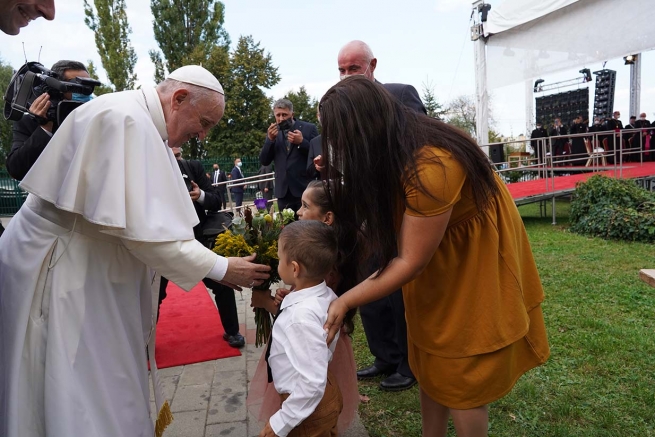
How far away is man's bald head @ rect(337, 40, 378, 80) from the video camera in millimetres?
1841

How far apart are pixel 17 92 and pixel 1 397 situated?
81.6 inches

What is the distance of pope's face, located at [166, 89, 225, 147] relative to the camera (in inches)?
90.8

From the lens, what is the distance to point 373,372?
383 cm

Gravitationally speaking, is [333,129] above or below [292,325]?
above

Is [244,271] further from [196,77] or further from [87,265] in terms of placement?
[196,77]

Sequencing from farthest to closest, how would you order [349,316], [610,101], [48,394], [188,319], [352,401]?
[610,101]
[188,319]
[352,401]
[349,316]
[48,394]

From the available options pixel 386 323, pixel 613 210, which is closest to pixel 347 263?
pixel 386 323

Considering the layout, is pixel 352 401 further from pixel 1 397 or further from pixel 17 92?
pixel 17 92

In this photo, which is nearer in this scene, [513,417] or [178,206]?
[178,206]

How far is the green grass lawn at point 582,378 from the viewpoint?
9.98ft

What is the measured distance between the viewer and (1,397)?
2.08 m

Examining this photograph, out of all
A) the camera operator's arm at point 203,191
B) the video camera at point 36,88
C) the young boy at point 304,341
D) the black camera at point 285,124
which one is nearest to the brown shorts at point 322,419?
the young boy at point 304,341

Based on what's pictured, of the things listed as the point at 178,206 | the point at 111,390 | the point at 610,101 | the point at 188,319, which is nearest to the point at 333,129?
the point at 178,206

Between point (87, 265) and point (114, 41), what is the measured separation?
1286 inches
